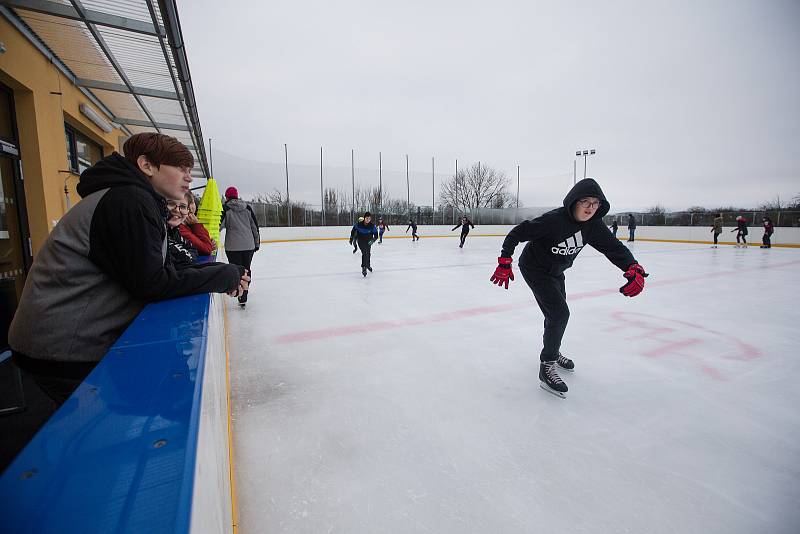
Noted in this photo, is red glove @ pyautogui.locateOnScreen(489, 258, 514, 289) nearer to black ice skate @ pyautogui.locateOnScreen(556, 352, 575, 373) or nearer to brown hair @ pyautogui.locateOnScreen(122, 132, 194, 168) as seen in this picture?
black ice skate @ pyautogui.locateOnScreen(556, 352, 575, 373)

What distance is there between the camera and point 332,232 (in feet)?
61.5

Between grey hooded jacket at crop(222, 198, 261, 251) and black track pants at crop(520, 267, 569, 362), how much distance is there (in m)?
3.50

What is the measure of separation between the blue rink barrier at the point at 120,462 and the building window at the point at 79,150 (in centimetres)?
625

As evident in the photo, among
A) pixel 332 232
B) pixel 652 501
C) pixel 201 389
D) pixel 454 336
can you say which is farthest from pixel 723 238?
pixel 201 389

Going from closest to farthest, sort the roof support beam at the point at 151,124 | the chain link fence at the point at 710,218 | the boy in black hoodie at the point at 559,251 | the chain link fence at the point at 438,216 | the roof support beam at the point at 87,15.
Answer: the boy in black hoodie at the point at 559,251, the roof support beam at the point at 87,15, the roof support beam at the point at 151,124, the chain link fence at the point at 710,218, the chain link fence at the point at 438,216

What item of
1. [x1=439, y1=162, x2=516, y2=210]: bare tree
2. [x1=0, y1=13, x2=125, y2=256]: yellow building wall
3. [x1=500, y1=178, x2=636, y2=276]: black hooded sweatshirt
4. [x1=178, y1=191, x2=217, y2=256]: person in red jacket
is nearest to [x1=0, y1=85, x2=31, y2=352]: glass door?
[x1=0, y1=13, x2=125, y2=256]: yellow building wall

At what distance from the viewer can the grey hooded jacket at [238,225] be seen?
14.9 ft

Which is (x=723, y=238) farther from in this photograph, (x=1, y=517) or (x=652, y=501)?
(x=1, y=517)

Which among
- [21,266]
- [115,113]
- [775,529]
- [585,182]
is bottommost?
[775,529]

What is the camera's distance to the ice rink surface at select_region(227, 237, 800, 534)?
1411 millimetres

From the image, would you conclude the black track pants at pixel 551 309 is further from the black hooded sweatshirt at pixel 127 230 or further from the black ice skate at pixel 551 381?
the black hooded sweatshirt at pixel 127 230

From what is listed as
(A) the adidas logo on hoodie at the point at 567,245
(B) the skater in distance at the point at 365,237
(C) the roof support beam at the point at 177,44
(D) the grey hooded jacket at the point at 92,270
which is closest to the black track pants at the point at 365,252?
(B) the skater in distance at the point at 365,237

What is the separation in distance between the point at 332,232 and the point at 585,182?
1703 centimetres

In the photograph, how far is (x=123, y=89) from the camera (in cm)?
548
